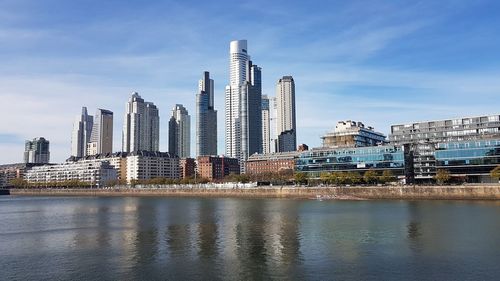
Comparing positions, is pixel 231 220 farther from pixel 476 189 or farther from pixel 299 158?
pixel 299 158

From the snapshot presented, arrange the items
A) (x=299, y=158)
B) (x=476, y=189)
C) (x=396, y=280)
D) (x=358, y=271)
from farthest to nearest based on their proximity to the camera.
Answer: (x=299, y=158)
(x=476, y=189)
(x=358, y=271)
(x=396, y=280)

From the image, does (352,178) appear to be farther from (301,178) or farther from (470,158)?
(470,158)

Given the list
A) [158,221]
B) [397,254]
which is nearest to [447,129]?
[158,221]

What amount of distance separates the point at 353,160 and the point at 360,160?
2763 millimetres

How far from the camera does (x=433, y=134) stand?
17425cm

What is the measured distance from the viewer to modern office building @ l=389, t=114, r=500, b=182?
151m

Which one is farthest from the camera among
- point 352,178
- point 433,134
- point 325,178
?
point 433,134

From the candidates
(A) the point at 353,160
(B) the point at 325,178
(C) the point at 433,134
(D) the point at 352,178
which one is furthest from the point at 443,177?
(C) the point at 433,134

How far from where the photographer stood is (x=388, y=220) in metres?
64.6

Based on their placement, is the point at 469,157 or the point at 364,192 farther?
the point at 469,157

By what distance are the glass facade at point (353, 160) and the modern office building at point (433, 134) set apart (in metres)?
6.56

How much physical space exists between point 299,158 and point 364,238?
13388cm

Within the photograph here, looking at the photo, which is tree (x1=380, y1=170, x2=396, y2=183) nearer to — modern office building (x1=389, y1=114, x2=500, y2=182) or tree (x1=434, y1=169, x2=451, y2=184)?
modern office building (x1=389, y1=114, x2=500, y2=182)

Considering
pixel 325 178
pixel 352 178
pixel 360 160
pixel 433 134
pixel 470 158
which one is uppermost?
pixel 433 134
